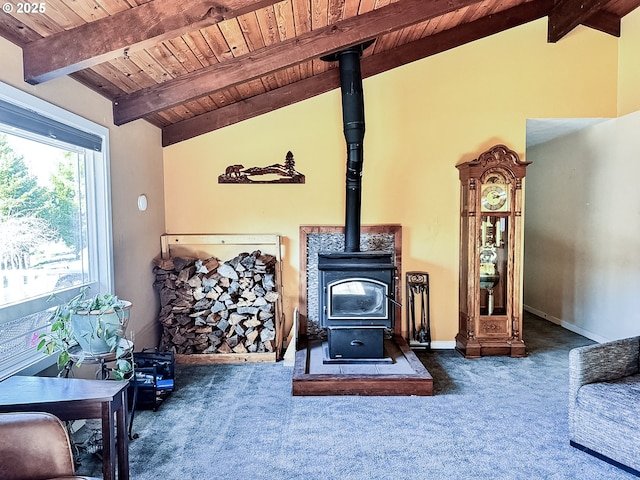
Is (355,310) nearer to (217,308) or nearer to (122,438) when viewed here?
(217,308)

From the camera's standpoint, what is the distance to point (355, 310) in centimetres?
342

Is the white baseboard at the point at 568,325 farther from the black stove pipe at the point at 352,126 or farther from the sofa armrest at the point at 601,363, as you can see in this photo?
the black stove pipe at the point at 352,126

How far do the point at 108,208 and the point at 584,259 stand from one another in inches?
191

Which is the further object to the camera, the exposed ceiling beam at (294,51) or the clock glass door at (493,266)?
the clock glass door at (493,266)

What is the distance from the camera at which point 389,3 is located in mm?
2930

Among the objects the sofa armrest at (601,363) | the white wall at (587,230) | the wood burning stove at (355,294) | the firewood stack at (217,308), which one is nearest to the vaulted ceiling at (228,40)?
the wood burning stove at (355,294)

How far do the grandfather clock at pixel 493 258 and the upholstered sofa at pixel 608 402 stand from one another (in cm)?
145

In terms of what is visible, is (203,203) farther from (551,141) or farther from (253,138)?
(551,141)

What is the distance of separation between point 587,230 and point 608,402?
2892mm

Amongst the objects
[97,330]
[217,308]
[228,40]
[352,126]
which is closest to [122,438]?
[97,330]

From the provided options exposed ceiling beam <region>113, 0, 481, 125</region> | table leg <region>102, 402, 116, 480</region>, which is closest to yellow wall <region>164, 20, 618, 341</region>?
exposed ceiling beam <region>113, 0, 481, 125</region>

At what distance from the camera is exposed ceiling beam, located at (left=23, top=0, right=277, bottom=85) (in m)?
2.08

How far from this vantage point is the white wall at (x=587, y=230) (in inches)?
154

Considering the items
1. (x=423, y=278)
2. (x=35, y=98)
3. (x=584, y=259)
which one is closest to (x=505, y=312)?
(x=423, y=278)
